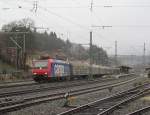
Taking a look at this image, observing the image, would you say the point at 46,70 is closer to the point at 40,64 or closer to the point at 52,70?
the point at 52,70

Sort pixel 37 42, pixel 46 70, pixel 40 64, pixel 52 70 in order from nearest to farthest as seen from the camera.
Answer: pixel 46 70, pixel 52 70, pixel 40 64, pixel 37 42

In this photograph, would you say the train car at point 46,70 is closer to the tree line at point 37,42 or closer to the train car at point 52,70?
the train car at point 52,70

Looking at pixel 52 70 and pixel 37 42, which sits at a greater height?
pixel 37 42

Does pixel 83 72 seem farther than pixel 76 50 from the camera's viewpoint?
No

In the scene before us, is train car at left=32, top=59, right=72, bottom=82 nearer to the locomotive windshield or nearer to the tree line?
the locomotive windshield

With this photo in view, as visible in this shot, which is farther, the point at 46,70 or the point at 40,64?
the point at 40,64

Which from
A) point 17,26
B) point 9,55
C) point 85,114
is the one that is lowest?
point 85,114

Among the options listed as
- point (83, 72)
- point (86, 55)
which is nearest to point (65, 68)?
point (83, 72)

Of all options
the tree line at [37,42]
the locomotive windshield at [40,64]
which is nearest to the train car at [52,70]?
the locomotive windshield at [40,64]

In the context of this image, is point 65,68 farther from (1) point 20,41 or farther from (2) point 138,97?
(1) point 20,41

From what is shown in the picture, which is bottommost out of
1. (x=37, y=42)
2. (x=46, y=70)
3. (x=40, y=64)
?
(x=46, y=70)

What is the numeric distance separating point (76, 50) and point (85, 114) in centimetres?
9864

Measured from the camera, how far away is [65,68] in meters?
48.7

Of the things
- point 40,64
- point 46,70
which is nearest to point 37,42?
point 40,64
